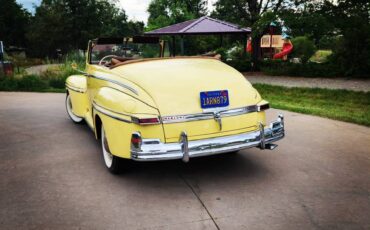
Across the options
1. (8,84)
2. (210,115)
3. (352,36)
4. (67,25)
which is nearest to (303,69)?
(352,36)

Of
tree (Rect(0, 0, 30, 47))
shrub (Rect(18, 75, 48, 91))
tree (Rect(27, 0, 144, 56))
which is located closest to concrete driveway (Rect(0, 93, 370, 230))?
shrub (Rect(18, 75, 48, 91))

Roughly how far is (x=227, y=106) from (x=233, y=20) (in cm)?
1946

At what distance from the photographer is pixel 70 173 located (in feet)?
15.4

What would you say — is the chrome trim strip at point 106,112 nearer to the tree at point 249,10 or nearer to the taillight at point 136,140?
the taillight at point 136,140

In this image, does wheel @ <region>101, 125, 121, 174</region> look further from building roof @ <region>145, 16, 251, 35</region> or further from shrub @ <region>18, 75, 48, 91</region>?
building roof @ <region>145, 16, 251, 35</region>

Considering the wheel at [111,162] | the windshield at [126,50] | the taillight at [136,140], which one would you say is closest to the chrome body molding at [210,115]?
the taillight at [136,140]

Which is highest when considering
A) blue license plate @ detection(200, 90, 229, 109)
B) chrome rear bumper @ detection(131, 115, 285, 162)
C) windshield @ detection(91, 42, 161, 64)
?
windshield @ detection(91, 42, 161, 64)

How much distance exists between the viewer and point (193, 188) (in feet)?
13.6

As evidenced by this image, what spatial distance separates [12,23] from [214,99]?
5384cm

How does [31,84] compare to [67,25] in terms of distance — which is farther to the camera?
[67,25]

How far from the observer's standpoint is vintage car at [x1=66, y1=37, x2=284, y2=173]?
3.92 meters

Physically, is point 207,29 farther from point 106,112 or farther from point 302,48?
point 106,112

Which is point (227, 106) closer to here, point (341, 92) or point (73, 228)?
point (73, 228)

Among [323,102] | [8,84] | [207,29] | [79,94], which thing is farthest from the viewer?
[207,29]
